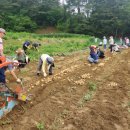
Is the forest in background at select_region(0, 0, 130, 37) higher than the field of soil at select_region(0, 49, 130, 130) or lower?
lower

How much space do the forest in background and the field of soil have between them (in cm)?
4016

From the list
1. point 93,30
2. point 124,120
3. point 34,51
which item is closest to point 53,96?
point 124,120

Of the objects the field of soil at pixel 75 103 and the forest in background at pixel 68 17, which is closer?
the field of soil at pixel 75 103

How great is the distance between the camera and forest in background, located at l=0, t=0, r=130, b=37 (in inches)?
2078

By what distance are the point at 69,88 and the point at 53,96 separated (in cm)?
109

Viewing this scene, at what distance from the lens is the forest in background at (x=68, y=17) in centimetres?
5278

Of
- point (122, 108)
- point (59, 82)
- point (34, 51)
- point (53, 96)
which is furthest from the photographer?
point (34, 51)

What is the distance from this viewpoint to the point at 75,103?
852 centimetres

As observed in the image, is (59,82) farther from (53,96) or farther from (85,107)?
(85,107)

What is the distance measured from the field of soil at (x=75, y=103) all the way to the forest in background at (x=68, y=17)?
1581 inches

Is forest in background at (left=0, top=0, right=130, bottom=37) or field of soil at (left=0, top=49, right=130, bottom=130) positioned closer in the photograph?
field of soil at (left=0, top=49, right=130, bottom=130)

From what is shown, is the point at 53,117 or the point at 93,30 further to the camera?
the point at 93,30

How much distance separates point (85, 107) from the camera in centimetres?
820

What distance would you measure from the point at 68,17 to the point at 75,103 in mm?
51944
